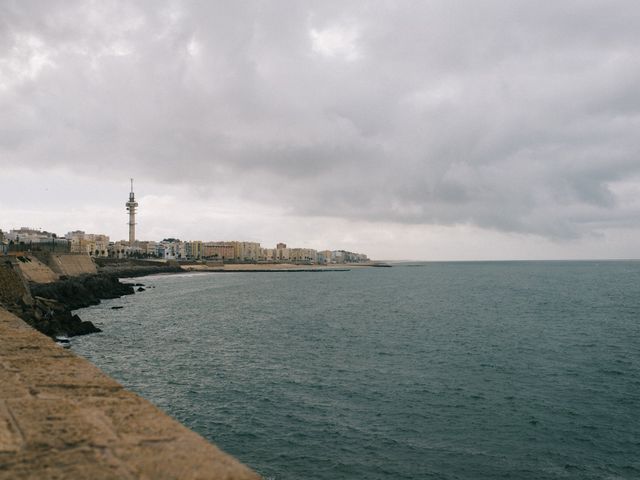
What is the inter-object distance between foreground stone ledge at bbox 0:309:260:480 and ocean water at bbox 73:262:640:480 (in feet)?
31.4

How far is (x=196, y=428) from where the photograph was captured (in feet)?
50.6

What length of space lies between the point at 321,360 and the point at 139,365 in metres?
9.84

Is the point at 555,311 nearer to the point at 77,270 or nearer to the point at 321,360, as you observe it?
the point at 321,360

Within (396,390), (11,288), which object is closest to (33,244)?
(11,288)

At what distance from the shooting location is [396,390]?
786 inches

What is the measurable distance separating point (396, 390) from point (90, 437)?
18093mm

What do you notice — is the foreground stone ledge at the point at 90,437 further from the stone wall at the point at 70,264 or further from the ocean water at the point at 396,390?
the stone wall at the point at 70,264

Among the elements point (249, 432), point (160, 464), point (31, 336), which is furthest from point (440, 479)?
point (160, 464)

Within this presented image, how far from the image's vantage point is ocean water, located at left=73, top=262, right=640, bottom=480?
13672 mm

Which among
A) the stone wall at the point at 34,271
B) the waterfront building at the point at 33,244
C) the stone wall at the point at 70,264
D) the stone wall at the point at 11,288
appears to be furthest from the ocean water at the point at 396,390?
the waterfront building at the point at 33,244

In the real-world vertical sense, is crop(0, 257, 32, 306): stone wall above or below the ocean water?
above

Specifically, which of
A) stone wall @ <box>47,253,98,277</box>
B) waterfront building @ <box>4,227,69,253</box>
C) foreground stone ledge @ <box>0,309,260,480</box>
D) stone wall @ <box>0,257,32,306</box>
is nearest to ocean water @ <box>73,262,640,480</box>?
stone wall @ <box>0,257,32,306</box>

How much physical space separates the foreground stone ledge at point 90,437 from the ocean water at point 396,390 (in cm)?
956

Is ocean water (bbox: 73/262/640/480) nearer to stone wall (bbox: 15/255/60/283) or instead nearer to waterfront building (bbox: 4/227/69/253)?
stone wall (bbox: 15/255/60/283)
